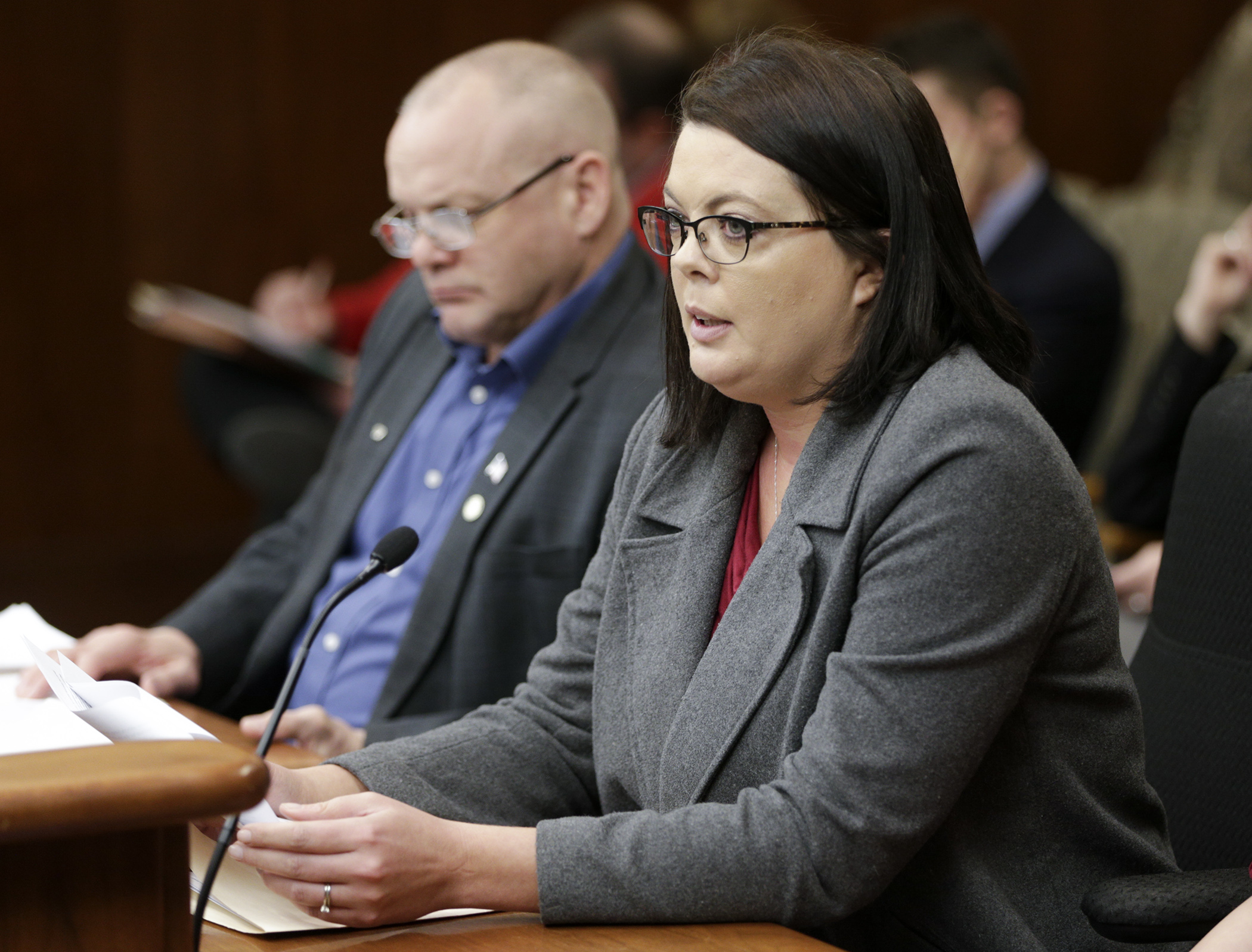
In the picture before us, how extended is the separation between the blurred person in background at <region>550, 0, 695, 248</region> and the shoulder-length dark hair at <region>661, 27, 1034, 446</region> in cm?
216

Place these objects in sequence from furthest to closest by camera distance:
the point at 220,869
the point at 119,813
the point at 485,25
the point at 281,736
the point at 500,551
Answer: the point at 485,25, the point at 500,551, the point at 281,736, the point at 220,869, the point at 119,813

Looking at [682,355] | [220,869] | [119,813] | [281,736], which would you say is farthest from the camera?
[281,736]

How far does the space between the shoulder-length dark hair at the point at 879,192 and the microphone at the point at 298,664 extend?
1.40 ft

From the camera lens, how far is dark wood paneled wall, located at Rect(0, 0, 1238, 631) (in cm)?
446

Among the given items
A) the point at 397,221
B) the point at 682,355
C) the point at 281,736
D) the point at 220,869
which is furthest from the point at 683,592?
the point at 397,221

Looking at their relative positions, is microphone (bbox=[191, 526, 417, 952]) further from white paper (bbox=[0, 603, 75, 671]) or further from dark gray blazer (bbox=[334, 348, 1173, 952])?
white paper (bbox=[0, 603, 75, 671])

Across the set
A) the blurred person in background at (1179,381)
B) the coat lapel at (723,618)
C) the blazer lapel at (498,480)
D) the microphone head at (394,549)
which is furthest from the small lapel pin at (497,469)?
the blurred person in background at (1179,381)

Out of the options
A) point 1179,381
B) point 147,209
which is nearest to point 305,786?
point 1179,381

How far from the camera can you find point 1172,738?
149cm

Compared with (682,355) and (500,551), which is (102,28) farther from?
(682,355)

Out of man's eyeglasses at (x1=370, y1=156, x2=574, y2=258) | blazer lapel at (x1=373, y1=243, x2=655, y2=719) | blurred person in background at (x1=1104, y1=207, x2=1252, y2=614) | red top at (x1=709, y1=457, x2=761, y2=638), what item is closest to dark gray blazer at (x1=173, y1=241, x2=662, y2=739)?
blazer lapel at (x1=373, y1=243, x2=655, y2=719)

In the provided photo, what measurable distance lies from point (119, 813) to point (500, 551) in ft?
3.12

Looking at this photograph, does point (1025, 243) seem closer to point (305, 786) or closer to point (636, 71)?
point (636, 71)

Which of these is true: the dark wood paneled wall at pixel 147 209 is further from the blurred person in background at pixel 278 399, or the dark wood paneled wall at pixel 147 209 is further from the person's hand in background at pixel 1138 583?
the person's hand in background at pixel 1138 583
